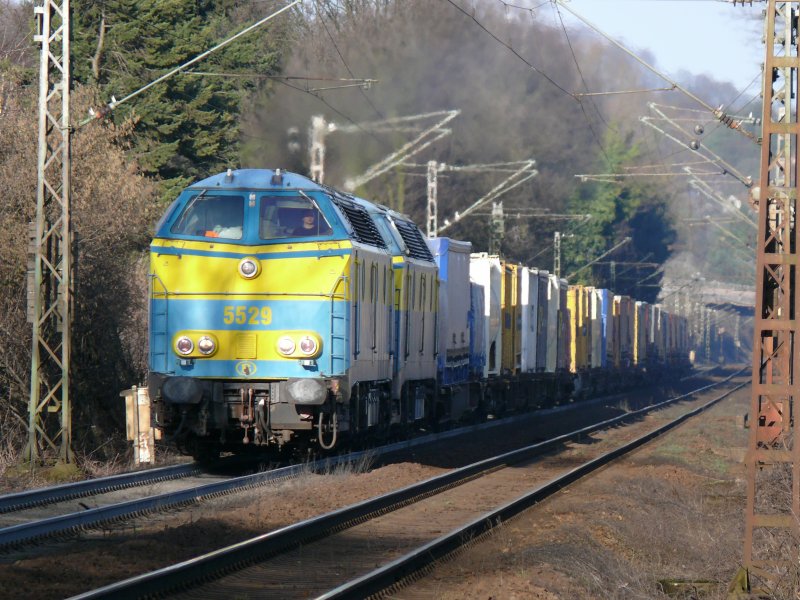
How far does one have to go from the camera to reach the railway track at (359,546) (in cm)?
856

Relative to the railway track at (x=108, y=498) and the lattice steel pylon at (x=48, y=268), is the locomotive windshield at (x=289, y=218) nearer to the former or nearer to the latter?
the lattice steel pylon at (x=48, y=268)

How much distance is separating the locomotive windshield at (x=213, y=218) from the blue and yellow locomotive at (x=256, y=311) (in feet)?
0.04

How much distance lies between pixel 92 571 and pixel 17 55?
3061 cm

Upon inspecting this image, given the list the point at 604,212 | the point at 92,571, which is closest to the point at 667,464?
the point at 92,571

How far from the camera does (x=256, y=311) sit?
14.8 metres

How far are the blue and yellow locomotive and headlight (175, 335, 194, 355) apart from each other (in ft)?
0.04

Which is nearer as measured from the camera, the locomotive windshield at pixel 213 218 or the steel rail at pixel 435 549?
the steel rail at pixel 435 549

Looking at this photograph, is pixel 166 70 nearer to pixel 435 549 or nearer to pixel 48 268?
pixel 48 268

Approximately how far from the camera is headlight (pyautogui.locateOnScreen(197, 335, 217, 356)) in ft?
48.5

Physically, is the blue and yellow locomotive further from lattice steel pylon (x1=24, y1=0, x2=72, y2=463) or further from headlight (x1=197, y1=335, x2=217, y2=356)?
lattice steel pylon (x1=24, y1=0, x2=72, y2=463)

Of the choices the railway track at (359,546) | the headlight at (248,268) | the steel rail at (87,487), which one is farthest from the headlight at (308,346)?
the steel rail at (87,487)

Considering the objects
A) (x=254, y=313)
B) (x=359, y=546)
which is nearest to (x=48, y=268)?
(x=254, y=313)

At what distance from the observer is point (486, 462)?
→ 703 inches

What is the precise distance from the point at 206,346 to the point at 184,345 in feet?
0.90
